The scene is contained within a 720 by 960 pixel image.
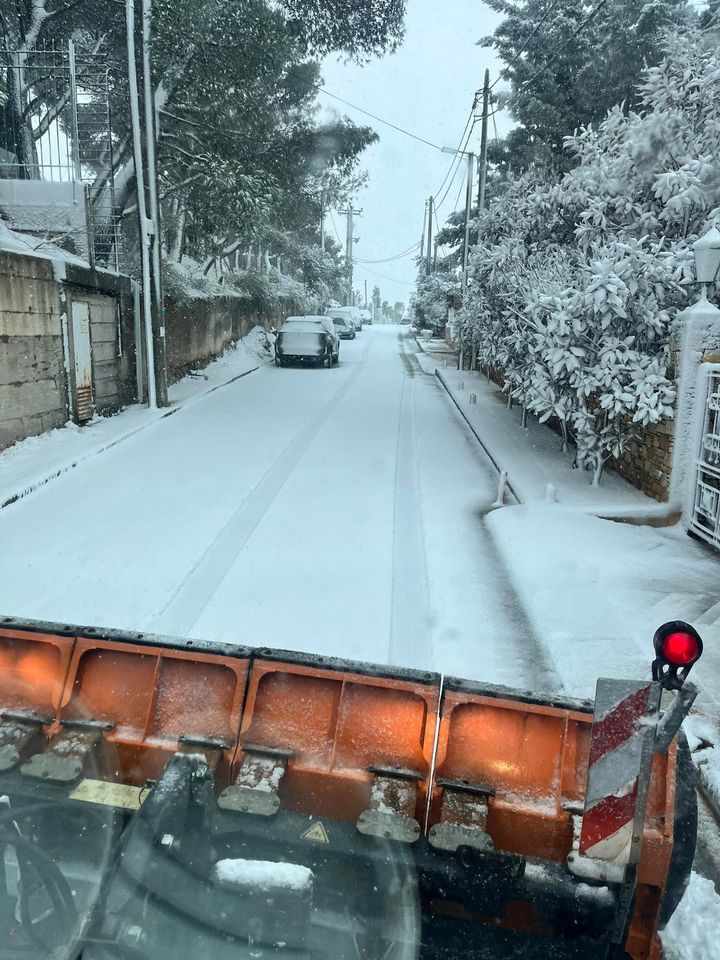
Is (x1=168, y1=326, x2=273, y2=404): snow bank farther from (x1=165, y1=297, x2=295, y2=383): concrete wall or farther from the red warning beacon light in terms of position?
the red warning beacon light

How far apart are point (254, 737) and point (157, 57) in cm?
1823

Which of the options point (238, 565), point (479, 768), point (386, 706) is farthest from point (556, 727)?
point (238, 565)

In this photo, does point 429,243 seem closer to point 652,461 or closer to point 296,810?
point 652,461

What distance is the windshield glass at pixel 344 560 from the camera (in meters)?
2.56

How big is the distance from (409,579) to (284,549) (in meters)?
1.40

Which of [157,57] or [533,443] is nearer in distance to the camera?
[533,443]

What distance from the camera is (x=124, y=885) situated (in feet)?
8.46

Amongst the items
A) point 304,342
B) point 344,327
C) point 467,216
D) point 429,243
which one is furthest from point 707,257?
point 429,243

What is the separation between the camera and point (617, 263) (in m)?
9.24

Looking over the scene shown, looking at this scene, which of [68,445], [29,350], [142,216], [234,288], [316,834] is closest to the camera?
[316,834]

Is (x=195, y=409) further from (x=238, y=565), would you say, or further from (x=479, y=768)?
(x=479, y=768)

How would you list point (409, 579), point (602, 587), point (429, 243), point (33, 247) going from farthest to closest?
1. point (429, 243)
2. point (33, 247)
3. point (409, 579)
4. point (602, 587)

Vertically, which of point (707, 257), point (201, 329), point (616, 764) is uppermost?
point (707, 257)

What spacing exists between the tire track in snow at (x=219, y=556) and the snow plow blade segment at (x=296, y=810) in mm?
2259
